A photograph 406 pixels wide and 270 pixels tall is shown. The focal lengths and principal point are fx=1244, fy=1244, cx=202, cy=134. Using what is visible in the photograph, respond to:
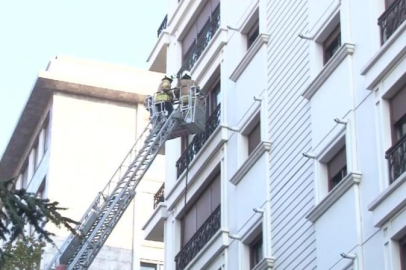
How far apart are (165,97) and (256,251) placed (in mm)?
5915

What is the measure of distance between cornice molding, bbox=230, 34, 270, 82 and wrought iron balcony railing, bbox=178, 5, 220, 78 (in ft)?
9.61

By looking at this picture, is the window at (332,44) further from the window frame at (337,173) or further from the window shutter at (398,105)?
the window shutter at (398,105)

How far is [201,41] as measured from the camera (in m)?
33.7

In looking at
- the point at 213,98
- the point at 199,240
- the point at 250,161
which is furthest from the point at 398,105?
the point at 213,98

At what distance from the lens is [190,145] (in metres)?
32.8

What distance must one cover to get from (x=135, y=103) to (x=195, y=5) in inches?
636

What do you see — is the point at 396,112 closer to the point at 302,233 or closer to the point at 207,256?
the point at 302,233

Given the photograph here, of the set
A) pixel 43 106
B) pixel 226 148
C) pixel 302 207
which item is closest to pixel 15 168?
pixel 43 106

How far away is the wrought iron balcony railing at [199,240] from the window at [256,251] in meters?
1.96

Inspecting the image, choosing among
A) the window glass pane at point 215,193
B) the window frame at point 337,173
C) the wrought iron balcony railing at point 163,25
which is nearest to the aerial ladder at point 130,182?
the window glass pane at point 215,193

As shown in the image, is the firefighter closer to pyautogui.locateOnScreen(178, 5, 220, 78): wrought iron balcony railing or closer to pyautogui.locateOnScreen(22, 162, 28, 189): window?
pyautogui.locateOnScreen(178, 5, 220, 78): wrought iron balcony railing

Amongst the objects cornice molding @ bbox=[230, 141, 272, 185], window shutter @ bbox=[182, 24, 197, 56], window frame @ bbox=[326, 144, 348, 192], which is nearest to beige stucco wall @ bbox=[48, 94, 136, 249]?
window shutter @ bbox=[182, 24, 197, 56]

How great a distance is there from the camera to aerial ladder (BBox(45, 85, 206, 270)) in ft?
102

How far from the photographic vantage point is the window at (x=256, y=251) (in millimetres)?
27266
